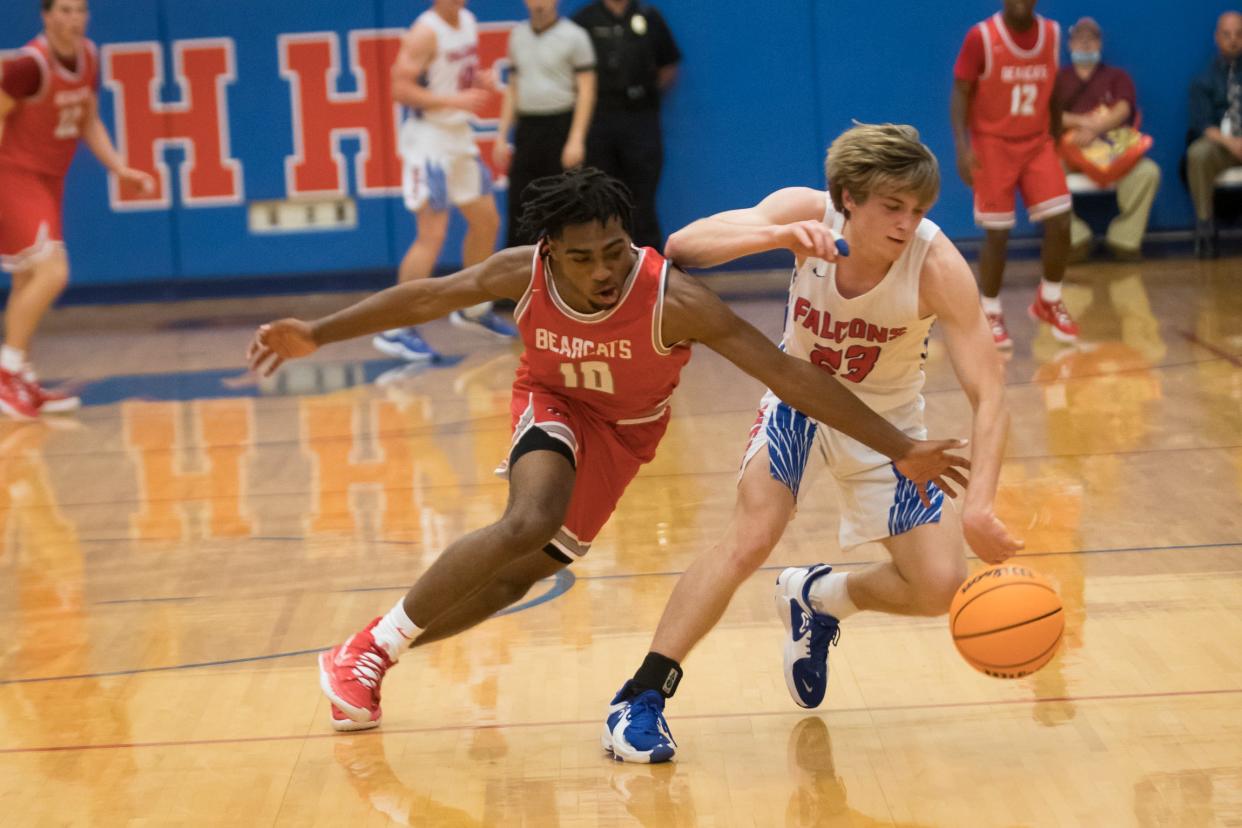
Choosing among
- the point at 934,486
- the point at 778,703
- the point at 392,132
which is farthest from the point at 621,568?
the point at 392,132

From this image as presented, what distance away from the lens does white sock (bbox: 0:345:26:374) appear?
8.73 meters

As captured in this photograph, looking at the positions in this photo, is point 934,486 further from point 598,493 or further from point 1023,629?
point 598,493

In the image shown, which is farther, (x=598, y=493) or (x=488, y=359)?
(x=488, y=359)

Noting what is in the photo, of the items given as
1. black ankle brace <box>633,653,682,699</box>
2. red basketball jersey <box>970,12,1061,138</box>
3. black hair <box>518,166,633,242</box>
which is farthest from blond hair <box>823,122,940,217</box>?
red basketball jersey <box>970,12,1061,138</box>

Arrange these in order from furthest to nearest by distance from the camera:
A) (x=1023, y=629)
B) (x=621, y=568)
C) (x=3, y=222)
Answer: (x=3, y=222) → (x=621, y=568) → (x=1023, y=629)

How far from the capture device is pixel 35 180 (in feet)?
28.8

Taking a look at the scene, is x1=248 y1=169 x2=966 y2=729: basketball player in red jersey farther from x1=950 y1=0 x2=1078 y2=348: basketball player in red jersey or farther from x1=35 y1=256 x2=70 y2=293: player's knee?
x1=950 y1=0 x2=1078 y2=348: basketball player in red jersey

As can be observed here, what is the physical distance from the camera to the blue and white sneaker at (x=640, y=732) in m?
3.84

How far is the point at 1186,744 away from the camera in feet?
12.4

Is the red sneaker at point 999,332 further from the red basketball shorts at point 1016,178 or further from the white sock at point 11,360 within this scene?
the white sock at point 11,360

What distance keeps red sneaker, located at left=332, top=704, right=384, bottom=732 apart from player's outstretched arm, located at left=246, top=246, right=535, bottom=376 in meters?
0.93

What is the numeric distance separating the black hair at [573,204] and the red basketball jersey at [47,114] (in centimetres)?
565

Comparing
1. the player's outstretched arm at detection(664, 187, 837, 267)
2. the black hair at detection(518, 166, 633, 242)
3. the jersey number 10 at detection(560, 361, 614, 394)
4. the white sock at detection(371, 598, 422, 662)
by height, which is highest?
the black hair at detection(518, 166, 633, 242)

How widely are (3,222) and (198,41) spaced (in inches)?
151
